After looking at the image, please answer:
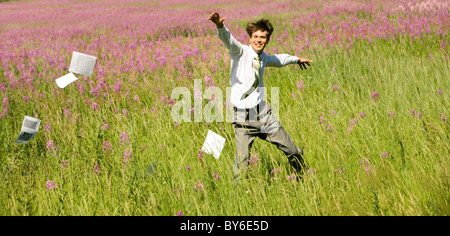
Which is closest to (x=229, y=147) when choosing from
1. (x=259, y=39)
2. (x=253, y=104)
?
(x=253, y=104)

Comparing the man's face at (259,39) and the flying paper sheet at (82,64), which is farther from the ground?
the man's face at (259,39)

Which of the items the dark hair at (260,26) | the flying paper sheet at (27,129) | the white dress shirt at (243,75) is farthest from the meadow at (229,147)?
the dark hair at (260,26)

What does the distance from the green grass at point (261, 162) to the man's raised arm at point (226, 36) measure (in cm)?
85

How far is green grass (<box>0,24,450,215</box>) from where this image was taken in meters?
2.14

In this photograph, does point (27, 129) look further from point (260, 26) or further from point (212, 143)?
point (260, 26)

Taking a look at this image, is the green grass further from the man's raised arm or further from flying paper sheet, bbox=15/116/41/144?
the man's raised arm

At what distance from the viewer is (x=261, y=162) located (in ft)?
9.37

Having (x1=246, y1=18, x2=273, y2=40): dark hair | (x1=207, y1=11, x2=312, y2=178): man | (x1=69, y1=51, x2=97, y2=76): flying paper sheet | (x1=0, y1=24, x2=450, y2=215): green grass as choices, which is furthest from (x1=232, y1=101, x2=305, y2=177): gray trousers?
(x1=69, y1=51, x2=97, y2=76): flying paper sheet

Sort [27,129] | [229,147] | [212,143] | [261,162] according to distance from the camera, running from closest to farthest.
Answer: [27,129] → [212,143] → [261,162] → [229,147]

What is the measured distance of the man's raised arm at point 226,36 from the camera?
247cm

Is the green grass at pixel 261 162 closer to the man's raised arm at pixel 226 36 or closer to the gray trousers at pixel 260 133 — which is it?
the gray trousers at pixel 260 133

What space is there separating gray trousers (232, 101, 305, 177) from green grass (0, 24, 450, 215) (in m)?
0.11

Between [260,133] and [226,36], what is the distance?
826 mm
